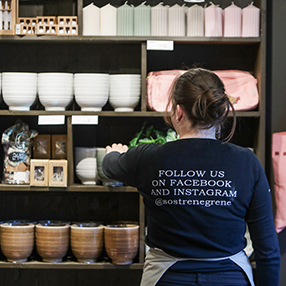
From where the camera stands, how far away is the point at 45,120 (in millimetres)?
2332

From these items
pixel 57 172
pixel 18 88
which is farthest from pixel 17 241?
pixel 18 88

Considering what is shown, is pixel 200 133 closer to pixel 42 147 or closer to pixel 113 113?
pixel 113 113

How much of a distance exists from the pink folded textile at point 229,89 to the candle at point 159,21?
227 mm

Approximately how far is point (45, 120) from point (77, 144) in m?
0.38

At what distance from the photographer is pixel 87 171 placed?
2.36m

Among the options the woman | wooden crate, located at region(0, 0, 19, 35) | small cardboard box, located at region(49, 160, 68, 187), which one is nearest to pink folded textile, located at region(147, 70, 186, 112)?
small cardboard box, located at region(49, 160, 68, 187)

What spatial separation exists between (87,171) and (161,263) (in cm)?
120

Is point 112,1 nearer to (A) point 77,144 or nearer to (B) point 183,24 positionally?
(B) point 183,24

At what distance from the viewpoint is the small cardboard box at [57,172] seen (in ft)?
7.62

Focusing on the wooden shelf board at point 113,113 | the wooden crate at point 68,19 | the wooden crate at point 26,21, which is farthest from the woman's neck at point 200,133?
the wooden crate at point 26,21

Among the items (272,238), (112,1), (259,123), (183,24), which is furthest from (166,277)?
(112,1)

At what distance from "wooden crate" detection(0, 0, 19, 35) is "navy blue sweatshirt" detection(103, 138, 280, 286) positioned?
1486 mm

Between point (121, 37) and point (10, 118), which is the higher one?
point (121, 37)

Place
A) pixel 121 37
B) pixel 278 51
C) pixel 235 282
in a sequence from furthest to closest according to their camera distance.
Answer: pixel 278 51 < pixel 121 37 < pixel 235 282
